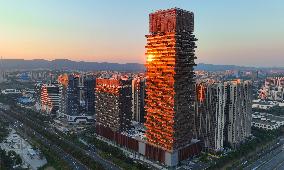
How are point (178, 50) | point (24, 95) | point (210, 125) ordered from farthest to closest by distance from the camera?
point (24, 95) → point (210, 125) → point (178, 50)

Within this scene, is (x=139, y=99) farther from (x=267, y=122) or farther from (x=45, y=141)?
(x=267, y=122)

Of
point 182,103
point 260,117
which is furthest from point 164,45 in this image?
point 260,117

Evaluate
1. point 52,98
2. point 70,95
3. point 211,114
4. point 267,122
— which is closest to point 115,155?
point 211,114

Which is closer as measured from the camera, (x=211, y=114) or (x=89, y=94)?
(x=211, y=114)

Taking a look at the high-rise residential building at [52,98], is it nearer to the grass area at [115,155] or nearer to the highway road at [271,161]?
the grass area at [115,155]

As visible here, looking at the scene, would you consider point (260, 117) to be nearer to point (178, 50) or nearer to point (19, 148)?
point (178, 50)

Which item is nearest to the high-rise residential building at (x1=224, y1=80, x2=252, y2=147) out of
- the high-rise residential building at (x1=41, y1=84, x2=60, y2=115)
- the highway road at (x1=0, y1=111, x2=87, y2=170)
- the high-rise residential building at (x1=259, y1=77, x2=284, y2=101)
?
the highway road at (x1=0, y1=111, x2=87, y2=170)

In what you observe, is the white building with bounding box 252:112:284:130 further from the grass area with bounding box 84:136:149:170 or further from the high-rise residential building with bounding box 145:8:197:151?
the grass area with bounding box 84:136:149:170
